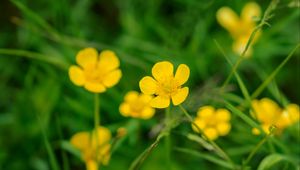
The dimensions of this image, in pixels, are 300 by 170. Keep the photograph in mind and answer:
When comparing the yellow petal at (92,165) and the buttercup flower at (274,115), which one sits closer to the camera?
the yellow petal at (92,165)

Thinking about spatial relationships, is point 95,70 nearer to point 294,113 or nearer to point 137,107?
point 137,107

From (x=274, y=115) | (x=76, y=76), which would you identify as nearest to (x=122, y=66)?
(x=76, y=76)

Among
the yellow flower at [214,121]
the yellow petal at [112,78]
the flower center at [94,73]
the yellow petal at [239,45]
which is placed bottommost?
the yellow flower at [214,121]

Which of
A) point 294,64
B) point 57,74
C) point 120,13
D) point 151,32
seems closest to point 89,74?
point 57,74

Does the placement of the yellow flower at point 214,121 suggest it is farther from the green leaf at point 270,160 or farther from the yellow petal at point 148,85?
the yellow petal at point 148,85

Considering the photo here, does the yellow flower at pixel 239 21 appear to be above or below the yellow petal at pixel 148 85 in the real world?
above

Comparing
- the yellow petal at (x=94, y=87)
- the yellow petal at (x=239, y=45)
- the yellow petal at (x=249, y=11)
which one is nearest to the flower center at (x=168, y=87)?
the yellow petal at (x=94, y=87)

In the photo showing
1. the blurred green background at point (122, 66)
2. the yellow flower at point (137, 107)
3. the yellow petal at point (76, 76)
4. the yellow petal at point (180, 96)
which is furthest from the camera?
the blurred green background at point (122, 66)
